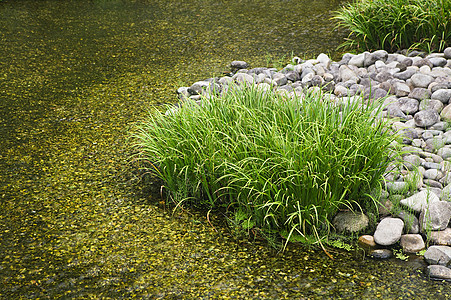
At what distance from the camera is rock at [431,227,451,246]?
2.74 meters

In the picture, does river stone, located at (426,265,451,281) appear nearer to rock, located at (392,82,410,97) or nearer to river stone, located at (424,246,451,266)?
river stone, located at (424,246,451,266)

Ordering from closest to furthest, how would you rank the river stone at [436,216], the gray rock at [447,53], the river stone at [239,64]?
the river stone at [436,216] → the gray rock at [447,53] → the river stone at [239,64]

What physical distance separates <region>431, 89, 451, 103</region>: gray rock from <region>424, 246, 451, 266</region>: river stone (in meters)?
1.72

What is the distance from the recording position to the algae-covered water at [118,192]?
8.18 ft

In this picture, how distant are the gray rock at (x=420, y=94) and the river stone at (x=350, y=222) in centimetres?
157

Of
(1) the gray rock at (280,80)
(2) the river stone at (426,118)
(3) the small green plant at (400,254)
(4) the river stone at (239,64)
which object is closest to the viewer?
(3) the small green plant at (400,254)

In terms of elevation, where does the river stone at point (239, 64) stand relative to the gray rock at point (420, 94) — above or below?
above

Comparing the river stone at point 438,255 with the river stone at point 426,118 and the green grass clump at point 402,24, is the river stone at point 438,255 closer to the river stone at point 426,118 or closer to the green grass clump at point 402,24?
the river stone at point 426,118

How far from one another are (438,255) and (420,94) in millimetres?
1824

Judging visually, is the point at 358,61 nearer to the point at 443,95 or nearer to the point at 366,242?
the point at 443,95

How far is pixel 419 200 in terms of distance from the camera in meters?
2.89

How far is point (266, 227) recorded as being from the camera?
2.96 metres

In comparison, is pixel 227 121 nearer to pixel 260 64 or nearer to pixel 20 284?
pixel 20 284

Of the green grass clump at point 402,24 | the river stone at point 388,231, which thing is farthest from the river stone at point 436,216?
the green grass clump at point 402,24
